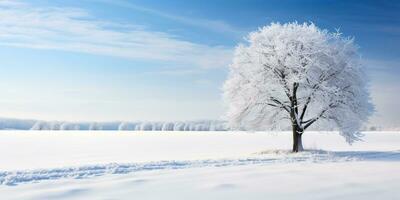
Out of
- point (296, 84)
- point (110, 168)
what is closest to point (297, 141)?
point (296, 84)

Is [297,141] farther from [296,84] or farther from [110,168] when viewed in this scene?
[110,168]

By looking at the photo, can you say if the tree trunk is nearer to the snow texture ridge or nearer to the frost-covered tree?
Answer: the frost-covered tree

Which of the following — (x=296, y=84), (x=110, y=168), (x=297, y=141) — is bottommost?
(x=110, y=168)

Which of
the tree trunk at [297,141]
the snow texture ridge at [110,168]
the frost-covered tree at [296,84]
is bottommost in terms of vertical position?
the snow texture ridge at [110,168]

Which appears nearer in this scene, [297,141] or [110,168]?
[110,168]

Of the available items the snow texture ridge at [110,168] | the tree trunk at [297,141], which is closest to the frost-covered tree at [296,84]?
the tree trunk at [297,141]

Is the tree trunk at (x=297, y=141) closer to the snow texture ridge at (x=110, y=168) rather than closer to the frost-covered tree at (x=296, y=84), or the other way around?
the frost-covered tree at (x=296, y=84)

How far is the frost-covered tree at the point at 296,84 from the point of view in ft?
124

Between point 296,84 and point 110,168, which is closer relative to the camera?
point 110,168

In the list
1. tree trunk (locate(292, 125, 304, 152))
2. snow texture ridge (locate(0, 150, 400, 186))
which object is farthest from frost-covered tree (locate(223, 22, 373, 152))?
snow texture ridge (locate(0, 150, 400, 186))

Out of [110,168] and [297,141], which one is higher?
[297,141]

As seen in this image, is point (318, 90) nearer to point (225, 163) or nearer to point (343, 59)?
point (343, 59)

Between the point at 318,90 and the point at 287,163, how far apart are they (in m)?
10.5

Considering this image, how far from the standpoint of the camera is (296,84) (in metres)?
38.8
